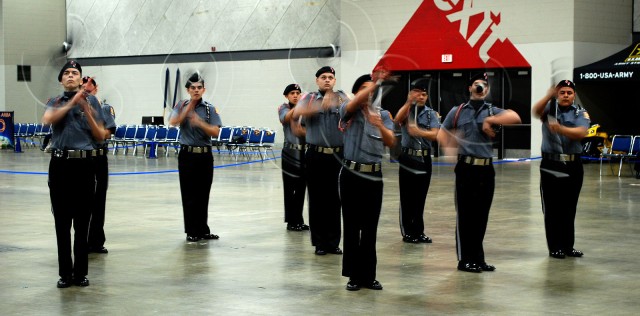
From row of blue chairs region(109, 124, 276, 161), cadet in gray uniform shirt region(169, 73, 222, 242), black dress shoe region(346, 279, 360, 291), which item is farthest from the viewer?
row of blue chairs region(109, 124, 276, 161)

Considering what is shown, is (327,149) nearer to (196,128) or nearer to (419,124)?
(419,124)

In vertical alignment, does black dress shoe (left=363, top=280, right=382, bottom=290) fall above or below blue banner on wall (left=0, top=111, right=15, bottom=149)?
below

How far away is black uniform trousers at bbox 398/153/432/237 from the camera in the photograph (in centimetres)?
1270

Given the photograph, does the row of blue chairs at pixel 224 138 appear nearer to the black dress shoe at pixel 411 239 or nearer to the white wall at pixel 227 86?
the white wall at pixel 227 86

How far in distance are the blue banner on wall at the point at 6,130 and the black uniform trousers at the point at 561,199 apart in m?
30.0

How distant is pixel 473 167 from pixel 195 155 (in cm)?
401

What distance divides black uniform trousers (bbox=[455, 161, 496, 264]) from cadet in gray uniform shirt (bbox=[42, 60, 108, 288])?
4.00 meters

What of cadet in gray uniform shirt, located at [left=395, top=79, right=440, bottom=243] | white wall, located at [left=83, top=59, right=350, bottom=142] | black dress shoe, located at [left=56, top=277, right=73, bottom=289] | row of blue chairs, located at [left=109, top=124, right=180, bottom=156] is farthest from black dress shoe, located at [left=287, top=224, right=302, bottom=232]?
white wall, located at [left=83, top=59, right=350, bottom=142]

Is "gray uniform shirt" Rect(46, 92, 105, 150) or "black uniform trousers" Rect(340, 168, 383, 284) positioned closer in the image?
"black uniform trousers" Rect(340, 168, 383, 284)

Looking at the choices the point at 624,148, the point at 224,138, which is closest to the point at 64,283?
the point at 624,148

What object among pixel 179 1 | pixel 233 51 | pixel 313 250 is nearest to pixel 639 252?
pixel 313 250

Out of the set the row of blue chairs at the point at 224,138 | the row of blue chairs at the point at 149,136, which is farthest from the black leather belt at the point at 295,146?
the row of blue chairs at the point at 149,136

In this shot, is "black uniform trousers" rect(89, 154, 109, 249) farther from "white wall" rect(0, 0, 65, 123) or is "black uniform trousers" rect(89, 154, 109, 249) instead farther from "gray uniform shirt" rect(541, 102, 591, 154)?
"white wall" rect(0, 0, 65, 123)

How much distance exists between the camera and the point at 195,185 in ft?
41.9
